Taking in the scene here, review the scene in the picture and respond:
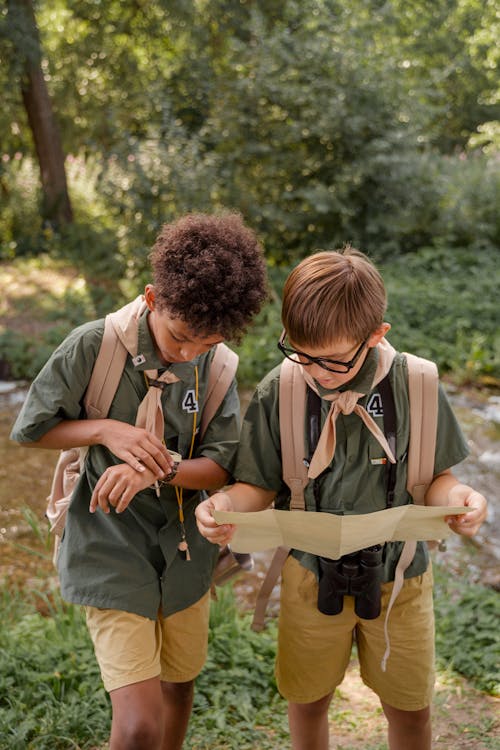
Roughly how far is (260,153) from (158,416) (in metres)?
8.61

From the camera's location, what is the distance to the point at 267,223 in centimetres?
1032

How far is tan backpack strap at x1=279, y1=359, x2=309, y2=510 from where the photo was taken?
2.20 meters

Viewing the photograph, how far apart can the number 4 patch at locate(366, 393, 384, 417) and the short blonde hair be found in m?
0.19

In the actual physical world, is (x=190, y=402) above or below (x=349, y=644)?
above

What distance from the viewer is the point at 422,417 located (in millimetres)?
2164

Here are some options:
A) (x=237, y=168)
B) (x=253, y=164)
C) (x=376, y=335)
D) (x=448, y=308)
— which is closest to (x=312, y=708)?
(x=376, y=335)

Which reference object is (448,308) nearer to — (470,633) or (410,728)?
(470,633)

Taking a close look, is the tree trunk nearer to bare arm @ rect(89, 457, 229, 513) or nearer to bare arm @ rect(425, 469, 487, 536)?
bare arm @ rect(89, 457, 229, 513)

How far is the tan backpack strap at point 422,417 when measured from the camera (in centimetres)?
216

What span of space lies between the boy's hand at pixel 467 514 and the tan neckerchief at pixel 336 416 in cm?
18

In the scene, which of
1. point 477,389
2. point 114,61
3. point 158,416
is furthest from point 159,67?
point 158,416

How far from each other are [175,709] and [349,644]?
610mm

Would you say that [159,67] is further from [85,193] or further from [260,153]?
[260,153]

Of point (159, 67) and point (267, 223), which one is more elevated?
point (159, 67)
